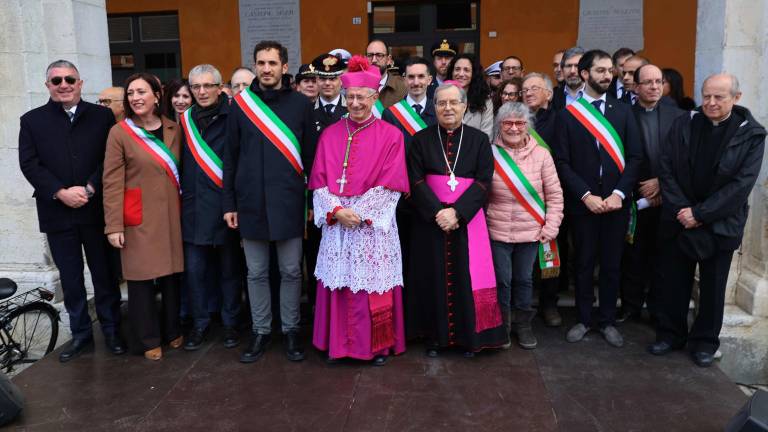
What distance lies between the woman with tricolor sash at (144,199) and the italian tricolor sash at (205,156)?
13cm

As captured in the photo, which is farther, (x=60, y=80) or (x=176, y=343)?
(x=176, y=343)

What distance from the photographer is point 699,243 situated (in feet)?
12.2

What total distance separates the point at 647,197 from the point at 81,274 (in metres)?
3.66

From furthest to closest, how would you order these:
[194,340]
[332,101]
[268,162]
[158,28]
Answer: [158,28] → [332,101] → [194,340] → [268,162]

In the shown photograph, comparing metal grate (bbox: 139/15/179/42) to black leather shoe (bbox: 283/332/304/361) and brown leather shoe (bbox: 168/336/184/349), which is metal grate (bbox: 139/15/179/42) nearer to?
brown leather shoe (bbox: 168/336/184/349)

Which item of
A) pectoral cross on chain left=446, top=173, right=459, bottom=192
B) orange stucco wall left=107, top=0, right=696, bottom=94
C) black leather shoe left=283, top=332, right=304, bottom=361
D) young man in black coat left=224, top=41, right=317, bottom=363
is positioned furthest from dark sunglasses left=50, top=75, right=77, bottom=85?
orange stucco wall left=107, top=0, right=696, bottom=94

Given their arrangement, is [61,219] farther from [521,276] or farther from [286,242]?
[521,276]

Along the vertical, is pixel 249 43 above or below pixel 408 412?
above

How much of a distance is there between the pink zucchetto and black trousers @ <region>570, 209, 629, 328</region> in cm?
159

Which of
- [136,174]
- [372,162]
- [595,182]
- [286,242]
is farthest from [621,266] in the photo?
[136,174]

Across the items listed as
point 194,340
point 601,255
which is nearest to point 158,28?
point 194,340

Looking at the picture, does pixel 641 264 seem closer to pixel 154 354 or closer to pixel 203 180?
A: pixel 203 180

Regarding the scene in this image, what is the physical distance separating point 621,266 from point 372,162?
6.63 ft

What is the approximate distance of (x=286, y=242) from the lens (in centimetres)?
383
